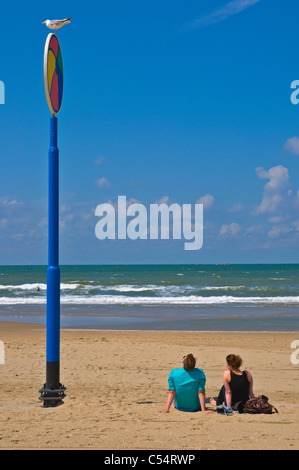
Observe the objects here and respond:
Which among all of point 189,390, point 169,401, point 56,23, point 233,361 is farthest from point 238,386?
point 56,23

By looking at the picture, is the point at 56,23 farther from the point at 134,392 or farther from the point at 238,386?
the point at 134,392

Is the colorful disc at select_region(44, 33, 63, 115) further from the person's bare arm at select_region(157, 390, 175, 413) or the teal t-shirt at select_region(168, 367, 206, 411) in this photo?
the person's bare arm at select_region(157, 390, 175, 413)

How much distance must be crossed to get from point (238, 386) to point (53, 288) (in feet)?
9.50

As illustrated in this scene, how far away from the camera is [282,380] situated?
392 inches

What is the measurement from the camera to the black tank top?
7238mm

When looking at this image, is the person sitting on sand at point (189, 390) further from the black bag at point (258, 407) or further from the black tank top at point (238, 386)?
the black bag at point (258, 407)

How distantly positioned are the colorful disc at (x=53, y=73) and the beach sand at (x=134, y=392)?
13.9 ft

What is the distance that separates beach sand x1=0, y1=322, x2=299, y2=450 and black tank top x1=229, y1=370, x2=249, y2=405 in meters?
0.41

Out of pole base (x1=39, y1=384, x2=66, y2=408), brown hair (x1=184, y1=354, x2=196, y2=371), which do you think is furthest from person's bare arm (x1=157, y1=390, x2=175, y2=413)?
pole base (x1=39, y1=384, x2=66, y2=408)

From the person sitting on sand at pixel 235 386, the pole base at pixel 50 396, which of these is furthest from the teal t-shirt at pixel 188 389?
the pole base at pixel 50 396

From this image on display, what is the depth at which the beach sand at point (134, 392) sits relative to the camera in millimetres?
5777

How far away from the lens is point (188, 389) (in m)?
7.16

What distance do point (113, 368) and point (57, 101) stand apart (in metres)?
5.94

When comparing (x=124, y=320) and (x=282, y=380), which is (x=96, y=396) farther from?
(x=124, y=320)
